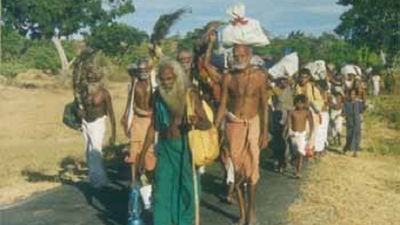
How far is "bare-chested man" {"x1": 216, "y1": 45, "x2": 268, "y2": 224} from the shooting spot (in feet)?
28.2

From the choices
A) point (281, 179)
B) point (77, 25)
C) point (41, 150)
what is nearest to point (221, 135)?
point (281, 179)

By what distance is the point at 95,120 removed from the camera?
10727 millimetres

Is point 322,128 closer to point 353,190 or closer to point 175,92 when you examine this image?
point 353,190

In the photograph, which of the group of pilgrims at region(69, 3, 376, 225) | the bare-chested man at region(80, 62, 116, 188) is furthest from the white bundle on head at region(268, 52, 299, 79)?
the bare-chested man at region(80, 62, 116, 188)

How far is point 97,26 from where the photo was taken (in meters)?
46.7

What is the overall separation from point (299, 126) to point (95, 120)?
3.31 m

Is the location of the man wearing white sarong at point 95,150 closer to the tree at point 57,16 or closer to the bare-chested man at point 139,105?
the bare-chested man at point 139,105

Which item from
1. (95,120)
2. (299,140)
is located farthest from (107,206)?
(299,140)

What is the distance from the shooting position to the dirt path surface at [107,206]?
9133 millimetres

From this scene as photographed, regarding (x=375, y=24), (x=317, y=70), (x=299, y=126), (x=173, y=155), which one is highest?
(x=375, y=24)

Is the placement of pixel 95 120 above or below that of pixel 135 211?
above

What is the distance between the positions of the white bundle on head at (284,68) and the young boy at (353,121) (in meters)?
2.50

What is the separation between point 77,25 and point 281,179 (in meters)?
35.4

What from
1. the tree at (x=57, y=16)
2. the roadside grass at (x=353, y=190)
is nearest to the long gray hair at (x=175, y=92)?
the roadside grass at (x=353, y=190)
